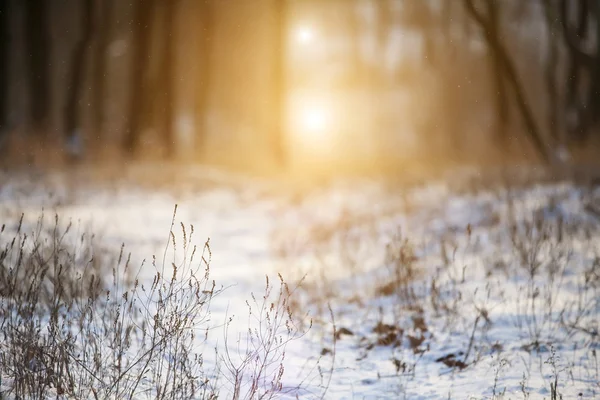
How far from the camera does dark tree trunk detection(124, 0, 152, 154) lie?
19906mm

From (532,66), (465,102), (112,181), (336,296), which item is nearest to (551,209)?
(336,296)

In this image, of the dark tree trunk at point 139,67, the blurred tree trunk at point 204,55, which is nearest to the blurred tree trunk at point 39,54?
the dark tree trunk at point 139,67

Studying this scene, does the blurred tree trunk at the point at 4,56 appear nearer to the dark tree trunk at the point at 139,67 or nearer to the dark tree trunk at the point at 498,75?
the dark tree trunk at the point at 139,67

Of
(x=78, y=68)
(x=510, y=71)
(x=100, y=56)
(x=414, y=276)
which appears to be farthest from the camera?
(x=100, y=56)

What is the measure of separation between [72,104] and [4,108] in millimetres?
2373

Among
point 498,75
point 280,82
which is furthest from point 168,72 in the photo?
point 498,75

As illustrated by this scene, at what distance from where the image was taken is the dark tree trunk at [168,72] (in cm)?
2131

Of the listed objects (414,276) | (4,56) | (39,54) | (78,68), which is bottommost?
(414,276)

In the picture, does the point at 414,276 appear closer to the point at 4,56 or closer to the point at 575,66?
the point at 575,66

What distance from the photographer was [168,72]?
21.4 metres

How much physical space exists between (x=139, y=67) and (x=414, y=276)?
17191 millimetres

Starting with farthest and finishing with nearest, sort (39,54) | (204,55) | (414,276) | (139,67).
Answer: (204,55) < (39,54) < (139,67) < (414,276)

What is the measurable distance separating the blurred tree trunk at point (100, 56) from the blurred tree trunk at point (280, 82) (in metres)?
6.73

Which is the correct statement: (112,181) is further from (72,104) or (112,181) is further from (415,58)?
(415,58)
